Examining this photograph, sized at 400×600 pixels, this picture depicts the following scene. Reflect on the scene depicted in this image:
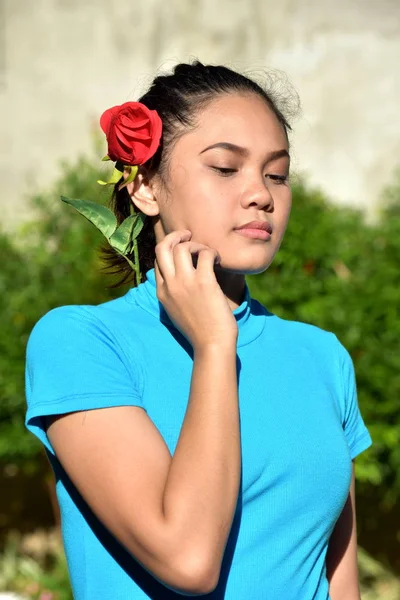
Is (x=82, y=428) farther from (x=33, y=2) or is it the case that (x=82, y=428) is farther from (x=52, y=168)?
(x=33, y=2)

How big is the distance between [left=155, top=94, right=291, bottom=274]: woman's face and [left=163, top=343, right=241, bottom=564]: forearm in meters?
0.31

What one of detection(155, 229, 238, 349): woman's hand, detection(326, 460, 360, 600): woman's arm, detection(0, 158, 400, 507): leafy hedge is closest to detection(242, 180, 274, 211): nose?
detection(155, 229, 238, 349): woman's hand

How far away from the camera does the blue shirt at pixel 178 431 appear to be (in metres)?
1.52

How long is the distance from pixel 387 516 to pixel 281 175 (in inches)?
150

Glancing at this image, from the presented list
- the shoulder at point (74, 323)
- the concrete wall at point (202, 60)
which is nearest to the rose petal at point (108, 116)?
the shoulder at point (74, 323)

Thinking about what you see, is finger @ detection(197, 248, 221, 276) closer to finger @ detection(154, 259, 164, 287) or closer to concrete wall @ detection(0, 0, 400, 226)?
finger @ detection(154, 259, 164, 287)

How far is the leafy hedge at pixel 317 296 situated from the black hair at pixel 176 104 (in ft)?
7.01

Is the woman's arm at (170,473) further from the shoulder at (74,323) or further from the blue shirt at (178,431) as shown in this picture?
the shoulder at (74,323)

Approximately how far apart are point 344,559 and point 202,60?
17.7 ft

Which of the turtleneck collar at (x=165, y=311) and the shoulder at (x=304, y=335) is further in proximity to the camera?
the shoulder at (x=304, y=335)

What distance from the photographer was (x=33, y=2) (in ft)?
22.4

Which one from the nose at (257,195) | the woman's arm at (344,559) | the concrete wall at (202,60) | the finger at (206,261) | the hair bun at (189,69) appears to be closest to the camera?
the finger at (206,261)

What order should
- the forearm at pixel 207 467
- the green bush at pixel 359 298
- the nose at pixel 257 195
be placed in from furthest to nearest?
the green bush at pixel 359 298, the nose at pixel 257 195, the forearm at pixel 207 467

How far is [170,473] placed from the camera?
141cm
